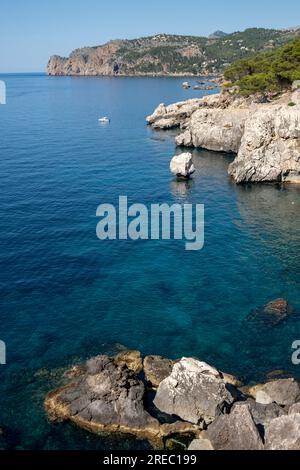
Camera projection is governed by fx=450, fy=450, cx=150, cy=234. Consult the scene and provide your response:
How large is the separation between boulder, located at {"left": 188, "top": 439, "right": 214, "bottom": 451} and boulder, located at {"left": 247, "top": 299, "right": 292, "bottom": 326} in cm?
1872

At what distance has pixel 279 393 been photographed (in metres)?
38.5

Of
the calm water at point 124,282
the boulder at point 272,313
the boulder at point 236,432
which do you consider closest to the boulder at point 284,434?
the boulder at point 236,432

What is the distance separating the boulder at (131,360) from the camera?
42375mm

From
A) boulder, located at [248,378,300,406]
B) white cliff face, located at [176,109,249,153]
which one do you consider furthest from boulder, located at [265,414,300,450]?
white cliff face, located at [176,109,249,153]

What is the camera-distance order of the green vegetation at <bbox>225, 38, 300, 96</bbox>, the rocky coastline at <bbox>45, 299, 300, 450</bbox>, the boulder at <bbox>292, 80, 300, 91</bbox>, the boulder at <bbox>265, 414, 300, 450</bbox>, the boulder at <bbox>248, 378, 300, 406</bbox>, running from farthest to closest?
the green vegetation at <bbox>225, 38, 300, 96</bbox> < the boulder at <bbox>292, 80, 300, 91</bbox> < the boulder at <bbox>248, 378, 300, 406</bbox> < the rocky coastline at <bbox>45, 299, 300, 450</bbox> < the boulder at <bbox>265, 414, 300, 450</bbox>

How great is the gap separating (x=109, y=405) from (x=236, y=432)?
416 inches

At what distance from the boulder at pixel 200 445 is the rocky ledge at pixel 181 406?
0.22ft

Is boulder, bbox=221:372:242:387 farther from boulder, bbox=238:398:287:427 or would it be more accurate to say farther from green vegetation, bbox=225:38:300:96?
green vegetation, bbox=225:38:300:96

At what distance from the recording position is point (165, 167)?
367 ft

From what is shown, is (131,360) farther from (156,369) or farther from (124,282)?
(124,282)

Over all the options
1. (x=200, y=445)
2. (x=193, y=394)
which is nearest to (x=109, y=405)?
(x=193, y=394)

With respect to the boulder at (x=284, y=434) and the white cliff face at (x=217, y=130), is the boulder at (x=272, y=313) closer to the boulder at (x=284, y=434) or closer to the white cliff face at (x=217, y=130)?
the boulder at (x=284, y=434)

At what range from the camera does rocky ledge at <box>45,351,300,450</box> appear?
3366 cm

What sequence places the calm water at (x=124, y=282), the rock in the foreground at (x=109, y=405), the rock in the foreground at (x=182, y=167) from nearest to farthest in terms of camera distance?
the rock in the foreground at (x=109, y=405), the calm water at (x=124, y=282), the rock in the foreground at (x=182, y=167)
